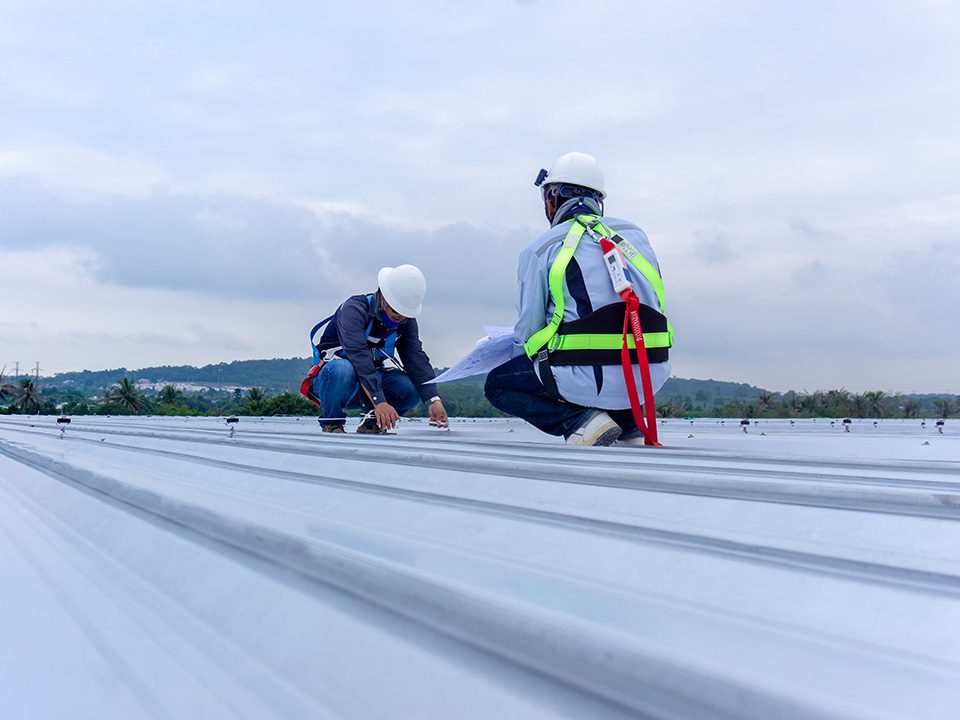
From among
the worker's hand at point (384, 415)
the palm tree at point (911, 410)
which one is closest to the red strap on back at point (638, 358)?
the worker's hand at point (384, 415)

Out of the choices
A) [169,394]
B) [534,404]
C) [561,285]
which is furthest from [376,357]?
[169,394]

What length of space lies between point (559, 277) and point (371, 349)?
2423 mm

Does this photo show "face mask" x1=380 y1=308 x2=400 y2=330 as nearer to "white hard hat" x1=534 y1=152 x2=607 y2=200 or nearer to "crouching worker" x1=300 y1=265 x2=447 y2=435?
"crouching worker" x1=300 y1=265 x2=447 y2=435

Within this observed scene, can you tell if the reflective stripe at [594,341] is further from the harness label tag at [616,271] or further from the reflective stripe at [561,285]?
the harness label tag at [616,271]

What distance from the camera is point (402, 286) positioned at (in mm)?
5027

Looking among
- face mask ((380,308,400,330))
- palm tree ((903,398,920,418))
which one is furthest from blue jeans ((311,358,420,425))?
palm tree ((903,398,920,418))

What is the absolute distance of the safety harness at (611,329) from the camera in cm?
298

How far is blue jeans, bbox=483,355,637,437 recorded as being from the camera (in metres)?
3.23

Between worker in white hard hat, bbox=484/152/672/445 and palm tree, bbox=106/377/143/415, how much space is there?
76445mm

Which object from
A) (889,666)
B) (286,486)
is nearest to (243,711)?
(889,666)

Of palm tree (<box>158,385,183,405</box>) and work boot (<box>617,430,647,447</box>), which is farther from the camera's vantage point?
palm tree (<box>158,385,183,405</box>)

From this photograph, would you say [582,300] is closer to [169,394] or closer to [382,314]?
[382,314]

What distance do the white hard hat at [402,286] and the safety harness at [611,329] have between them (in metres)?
1.97

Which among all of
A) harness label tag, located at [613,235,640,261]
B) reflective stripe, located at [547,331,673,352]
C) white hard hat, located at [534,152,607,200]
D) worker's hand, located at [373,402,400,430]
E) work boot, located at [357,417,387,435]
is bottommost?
work boot, located at [357,417,387,435]
